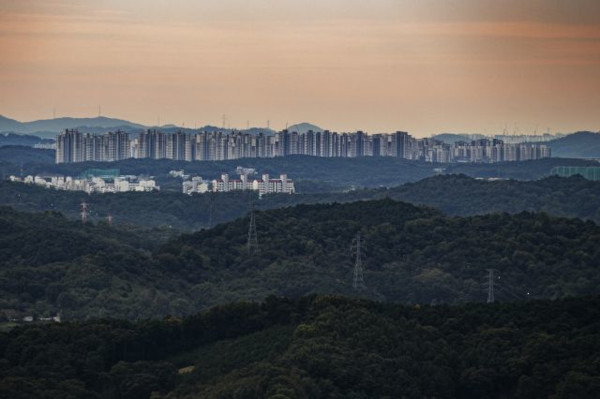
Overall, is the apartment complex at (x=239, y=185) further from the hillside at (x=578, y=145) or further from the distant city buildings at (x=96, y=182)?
the hillside at (x=578, y=145)

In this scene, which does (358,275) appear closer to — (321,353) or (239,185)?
(321,353)

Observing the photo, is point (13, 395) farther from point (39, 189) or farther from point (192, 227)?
point (39, 189)

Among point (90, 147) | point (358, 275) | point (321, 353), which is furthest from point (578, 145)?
point (321, 353)

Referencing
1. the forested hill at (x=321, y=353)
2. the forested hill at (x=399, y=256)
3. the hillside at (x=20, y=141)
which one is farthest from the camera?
the hillside at (x=20, y=141)

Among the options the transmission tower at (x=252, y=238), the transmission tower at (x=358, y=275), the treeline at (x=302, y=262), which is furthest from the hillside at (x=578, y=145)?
the transmission tower at (x=358, y=275)

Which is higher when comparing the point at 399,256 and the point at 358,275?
the point at 399,256

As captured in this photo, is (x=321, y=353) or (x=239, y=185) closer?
(x=321, y=353)
